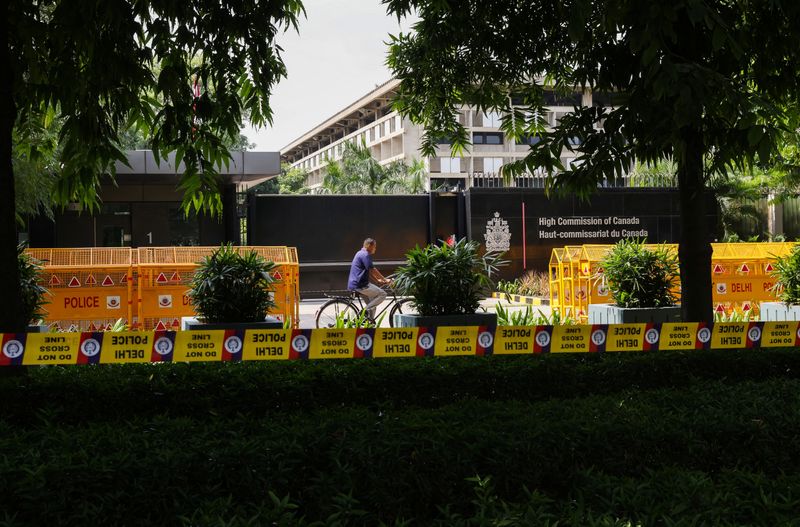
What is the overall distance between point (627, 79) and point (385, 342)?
2.71 metres

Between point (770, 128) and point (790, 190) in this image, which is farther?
point (790, 190)

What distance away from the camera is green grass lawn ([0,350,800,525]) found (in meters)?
3.37

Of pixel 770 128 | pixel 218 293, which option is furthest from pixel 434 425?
pixel 218 293

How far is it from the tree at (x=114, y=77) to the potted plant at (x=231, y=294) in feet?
14.6

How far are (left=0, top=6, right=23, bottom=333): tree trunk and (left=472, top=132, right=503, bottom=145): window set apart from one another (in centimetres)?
6387

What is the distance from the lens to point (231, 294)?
34.7ft

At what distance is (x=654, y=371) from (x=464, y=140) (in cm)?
366

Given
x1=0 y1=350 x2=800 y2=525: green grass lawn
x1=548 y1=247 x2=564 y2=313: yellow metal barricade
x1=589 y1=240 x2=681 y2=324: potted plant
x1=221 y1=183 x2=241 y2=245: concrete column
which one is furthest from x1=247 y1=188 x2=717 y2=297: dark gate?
x1=0 y1=350 x2=800 y2=525: green grass lawn

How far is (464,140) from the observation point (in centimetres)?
884

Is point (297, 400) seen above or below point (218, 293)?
below

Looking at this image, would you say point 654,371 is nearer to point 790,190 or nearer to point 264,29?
point 264,29

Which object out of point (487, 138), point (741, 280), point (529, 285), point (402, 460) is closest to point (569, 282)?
point (741, 280)

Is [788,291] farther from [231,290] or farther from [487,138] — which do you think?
[487,138]

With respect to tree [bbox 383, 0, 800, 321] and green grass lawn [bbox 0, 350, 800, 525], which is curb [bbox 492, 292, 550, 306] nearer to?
tree [bbox 383, 0, 800, 321]
